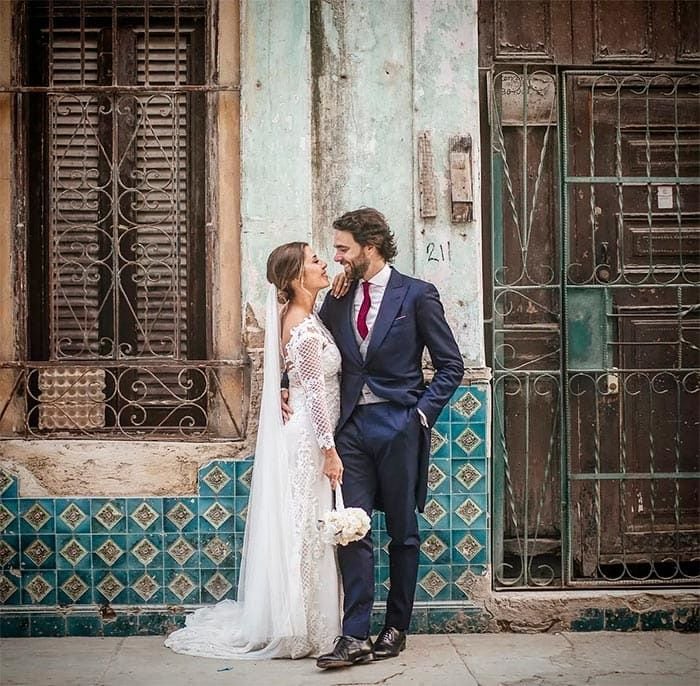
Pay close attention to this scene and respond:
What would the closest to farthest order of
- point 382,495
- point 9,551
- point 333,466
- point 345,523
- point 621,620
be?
point 345,523, point 333,466, point 382,495, point 9,551, point 621,620

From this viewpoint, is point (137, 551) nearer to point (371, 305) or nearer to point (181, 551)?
point (181, 551)

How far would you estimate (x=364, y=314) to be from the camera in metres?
5.42

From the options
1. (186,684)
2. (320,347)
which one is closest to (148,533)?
(186,684)

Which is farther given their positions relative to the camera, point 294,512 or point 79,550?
point 79,550

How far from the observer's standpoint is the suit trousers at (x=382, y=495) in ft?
17.3

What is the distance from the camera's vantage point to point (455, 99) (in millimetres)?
5820

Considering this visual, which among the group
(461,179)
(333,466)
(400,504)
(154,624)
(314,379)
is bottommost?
(154,624)

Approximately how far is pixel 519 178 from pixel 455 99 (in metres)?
0.56

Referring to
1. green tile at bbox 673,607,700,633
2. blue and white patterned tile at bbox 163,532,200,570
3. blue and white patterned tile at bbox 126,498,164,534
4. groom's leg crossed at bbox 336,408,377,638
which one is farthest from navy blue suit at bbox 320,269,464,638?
green tile at bbox 673,607,700,633

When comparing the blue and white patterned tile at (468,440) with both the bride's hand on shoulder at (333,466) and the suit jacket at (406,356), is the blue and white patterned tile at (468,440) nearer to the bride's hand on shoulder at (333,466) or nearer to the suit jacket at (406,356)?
the suit jacket at (406,356)

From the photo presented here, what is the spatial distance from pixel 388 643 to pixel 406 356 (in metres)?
1.30

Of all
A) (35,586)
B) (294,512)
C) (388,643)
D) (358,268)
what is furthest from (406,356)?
(35,586)

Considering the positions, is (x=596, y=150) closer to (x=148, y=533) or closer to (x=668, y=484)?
(x=668, y=484)

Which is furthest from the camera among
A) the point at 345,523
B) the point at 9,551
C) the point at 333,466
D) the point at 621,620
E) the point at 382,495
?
the point at 621,620
